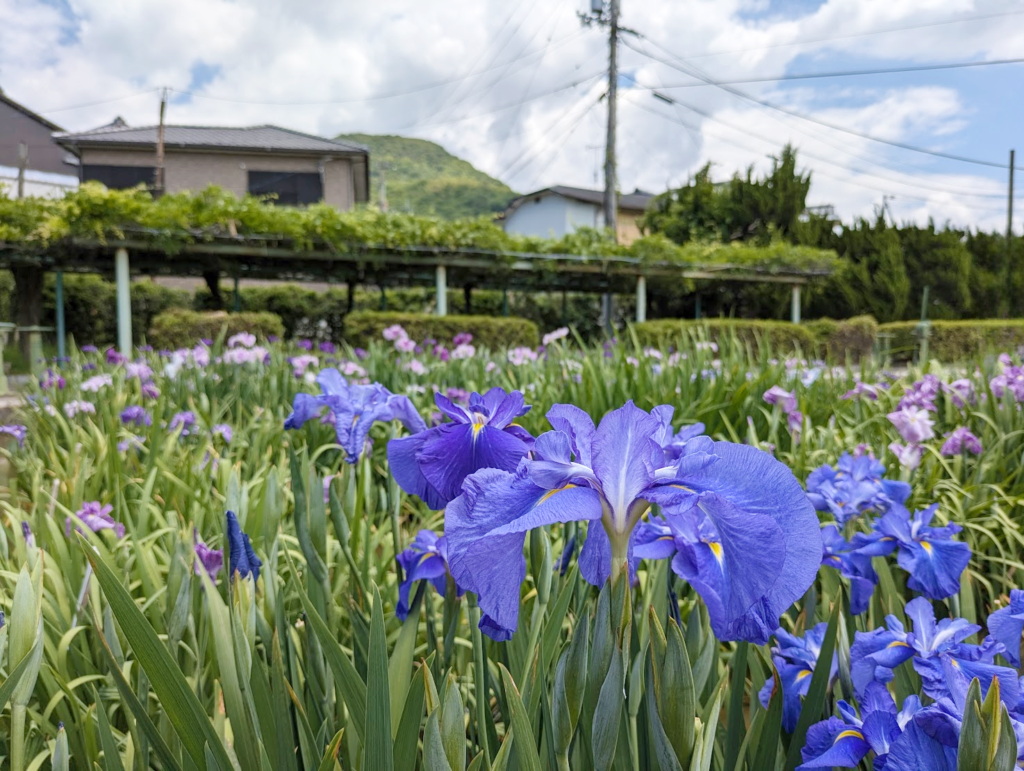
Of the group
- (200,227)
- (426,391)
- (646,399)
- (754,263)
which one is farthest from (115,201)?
(754,263)

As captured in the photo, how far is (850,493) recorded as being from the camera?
134cm

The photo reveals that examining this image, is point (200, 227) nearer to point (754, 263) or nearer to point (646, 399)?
point (646, 399)

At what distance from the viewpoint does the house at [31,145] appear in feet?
91.1

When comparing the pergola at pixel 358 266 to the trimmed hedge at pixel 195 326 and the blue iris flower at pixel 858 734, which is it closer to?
the trimmed hedge at pixel 195 326

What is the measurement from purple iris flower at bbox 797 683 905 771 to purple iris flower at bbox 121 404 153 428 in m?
3.10

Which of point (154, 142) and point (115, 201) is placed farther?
point (154, 142)

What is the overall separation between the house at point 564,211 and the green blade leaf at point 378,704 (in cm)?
2972

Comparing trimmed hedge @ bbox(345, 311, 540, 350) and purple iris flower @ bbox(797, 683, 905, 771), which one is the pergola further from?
purple iris flower @ bbox(797, 683, 905, 771)

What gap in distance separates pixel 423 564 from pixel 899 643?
25.3 inches

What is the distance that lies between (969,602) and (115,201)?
11366mm

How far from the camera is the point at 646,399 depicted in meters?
3.14

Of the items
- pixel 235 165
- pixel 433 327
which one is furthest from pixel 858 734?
pixel 235 165

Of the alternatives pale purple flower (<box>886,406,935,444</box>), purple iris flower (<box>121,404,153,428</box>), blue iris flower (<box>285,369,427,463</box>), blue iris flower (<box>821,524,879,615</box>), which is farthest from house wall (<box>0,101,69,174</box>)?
blue iris flower (<box>821,524,879,615</box>)

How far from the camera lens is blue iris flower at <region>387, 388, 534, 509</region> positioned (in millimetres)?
745
